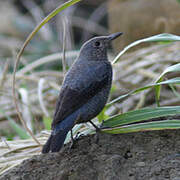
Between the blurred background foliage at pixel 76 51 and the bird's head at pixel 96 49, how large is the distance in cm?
33

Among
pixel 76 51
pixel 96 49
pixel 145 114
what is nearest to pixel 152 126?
pixel 145 114

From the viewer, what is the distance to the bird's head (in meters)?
3.40

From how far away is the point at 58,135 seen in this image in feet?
8.72

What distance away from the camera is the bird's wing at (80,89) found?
279cm

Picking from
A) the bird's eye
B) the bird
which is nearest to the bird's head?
the bird's eye

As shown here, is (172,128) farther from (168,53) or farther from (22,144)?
(168,53)

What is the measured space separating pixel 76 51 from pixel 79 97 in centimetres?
322

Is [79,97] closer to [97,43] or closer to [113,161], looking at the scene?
[113,161]

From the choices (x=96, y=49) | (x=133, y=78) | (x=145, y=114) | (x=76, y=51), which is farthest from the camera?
(x=76, y=51)

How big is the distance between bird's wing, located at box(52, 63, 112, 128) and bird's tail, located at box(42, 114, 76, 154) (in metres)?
0.04

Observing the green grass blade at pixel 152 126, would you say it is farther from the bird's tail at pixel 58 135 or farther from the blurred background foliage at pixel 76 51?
the blurred background foliage at pixel 76 51

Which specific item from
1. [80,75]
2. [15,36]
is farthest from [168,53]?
[15,36]

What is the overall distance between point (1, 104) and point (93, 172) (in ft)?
10.8

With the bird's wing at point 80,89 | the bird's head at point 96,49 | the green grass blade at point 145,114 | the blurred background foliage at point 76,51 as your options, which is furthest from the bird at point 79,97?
the blurred background foliage at point 76,51
